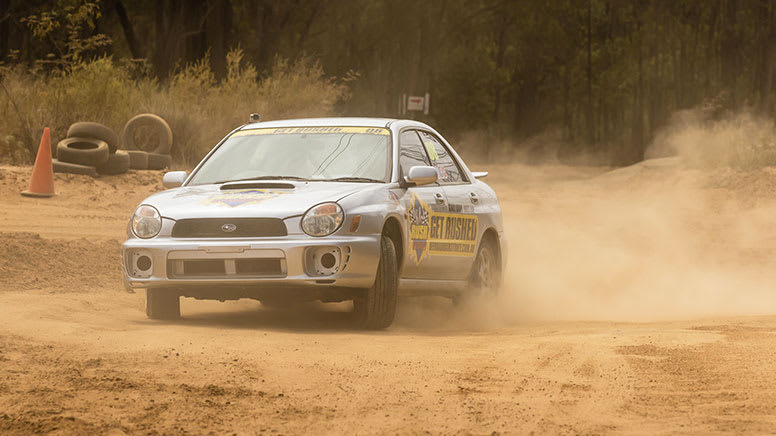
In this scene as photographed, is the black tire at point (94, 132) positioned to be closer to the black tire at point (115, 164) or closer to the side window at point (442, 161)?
the black tire at point (115, 164)

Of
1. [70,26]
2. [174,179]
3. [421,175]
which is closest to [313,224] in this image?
[421,175]

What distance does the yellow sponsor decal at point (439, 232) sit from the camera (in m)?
9.16

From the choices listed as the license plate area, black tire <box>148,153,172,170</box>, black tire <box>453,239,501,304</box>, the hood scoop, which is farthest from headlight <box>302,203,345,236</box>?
black tire <box>148,153,172,170</box>

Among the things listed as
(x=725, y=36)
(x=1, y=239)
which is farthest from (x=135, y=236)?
(x=725, y=36)

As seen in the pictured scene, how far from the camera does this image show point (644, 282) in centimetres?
1358

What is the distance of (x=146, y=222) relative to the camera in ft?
28.1

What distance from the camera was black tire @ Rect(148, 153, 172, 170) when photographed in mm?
20453

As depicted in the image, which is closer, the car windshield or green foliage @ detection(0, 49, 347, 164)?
the car windshield

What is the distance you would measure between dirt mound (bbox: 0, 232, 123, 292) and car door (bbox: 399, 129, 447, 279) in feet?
10.8

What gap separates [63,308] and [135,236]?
1189 mm

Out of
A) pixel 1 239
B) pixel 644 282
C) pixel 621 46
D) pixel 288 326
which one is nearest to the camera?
pixel 288 326

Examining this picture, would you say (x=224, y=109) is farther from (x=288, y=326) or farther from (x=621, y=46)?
(x=621, y=46)

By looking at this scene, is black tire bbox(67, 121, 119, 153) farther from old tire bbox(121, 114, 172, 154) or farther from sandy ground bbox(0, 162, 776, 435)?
sandy ground bbox(0, 162, 776, 435)

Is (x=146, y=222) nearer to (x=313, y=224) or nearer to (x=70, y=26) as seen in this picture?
(x=313, y=224)
